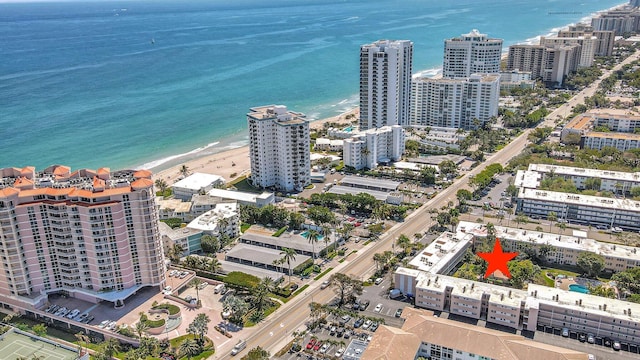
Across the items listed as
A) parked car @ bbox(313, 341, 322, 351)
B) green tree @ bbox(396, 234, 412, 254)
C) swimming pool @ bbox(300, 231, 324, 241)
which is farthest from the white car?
green tree @ bbox(396, 234, 412, 254)

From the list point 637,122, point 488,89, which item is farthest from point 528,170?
point 637,122

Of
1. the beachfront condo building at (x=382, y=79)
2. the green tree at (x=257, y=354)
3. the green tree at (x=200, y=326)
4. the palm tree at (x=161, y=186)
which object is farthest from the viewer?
the beachfront condo building at (x=382, y=79)

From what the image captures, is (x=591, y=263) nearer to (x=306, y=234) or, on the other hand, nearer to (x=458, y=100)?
(x=306, y=234)

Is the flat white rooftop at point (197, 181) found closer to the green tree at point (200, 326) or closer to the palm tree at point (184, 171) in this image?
the palm tree at point (184, 171)

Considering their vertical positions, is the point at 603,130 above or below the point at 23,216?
below

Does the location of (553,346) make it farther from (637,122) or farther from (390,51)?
(637,122)

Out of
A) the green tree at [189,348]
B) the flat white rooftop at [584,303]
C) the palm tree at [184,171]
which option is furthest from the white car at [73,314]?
the flat white rooftop at [584,303]
